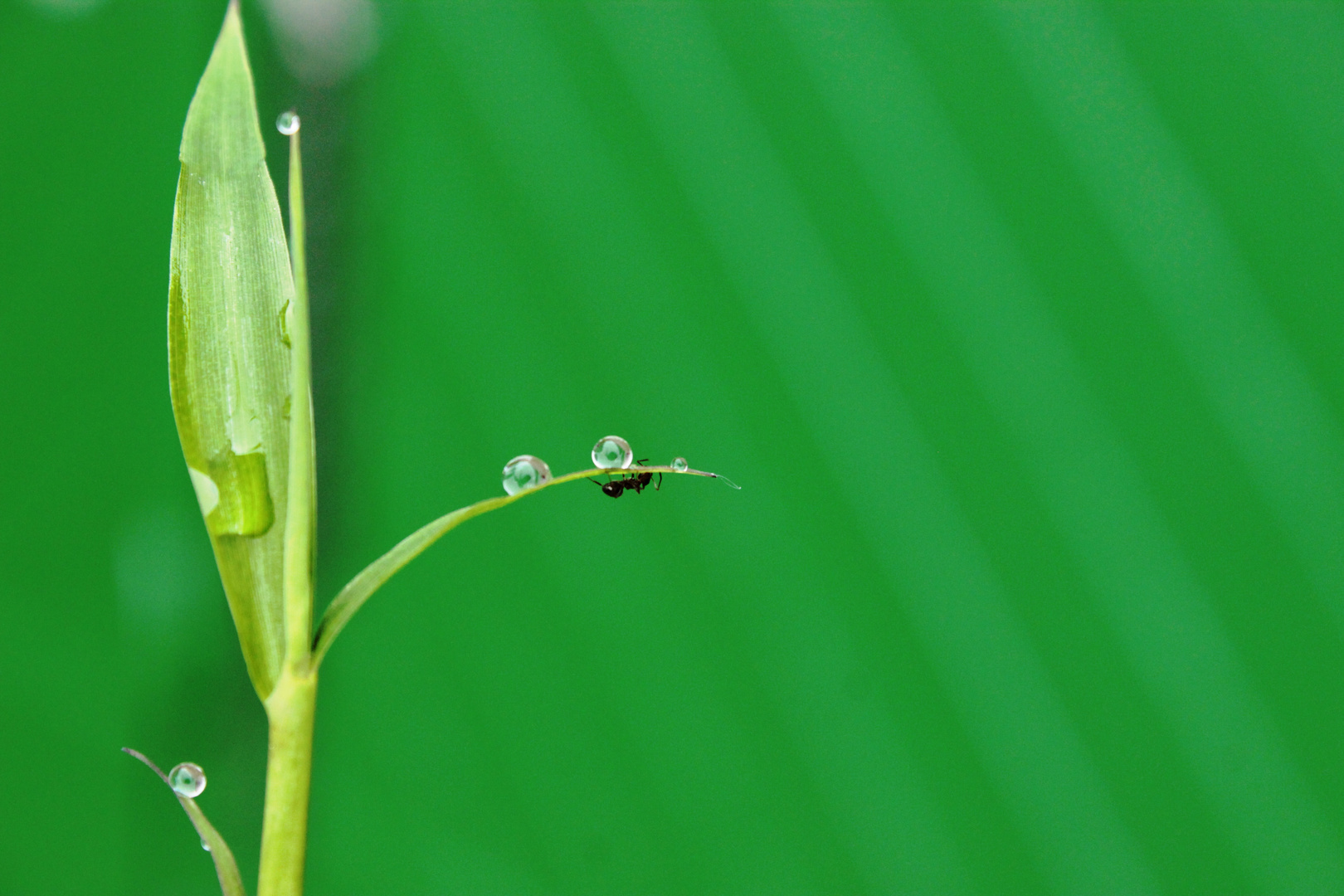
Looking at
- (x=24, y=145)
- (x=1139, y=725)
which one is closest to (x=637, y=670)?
(x=1139, y=725)

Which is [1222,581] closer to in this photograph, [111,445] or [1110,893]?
[1110,893]

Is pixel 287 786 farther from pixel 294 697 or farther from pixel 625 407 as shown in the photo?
pixel 625 407

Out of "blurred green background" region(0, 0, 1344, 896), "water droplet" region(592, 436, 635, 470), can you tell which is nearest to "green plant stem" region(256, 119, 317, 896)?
"water droplet" region(592, 436, 635, 470)

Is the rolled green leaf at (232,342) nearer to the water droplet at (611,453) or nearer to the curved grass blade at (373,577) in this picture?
the curved grass blade at (373,577)

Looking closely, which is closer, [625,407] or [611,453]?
[611,453]

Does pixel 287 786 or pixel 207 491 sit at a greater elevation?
pixel 207 491

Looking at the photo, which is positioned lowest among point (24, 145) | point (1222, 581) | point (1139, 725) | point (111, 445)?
point (1139, 725)

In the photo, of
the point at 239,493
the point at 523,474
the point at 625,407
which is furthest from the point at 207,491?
the point at 625,407

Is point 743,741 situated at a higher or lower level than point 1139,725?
A: higher
